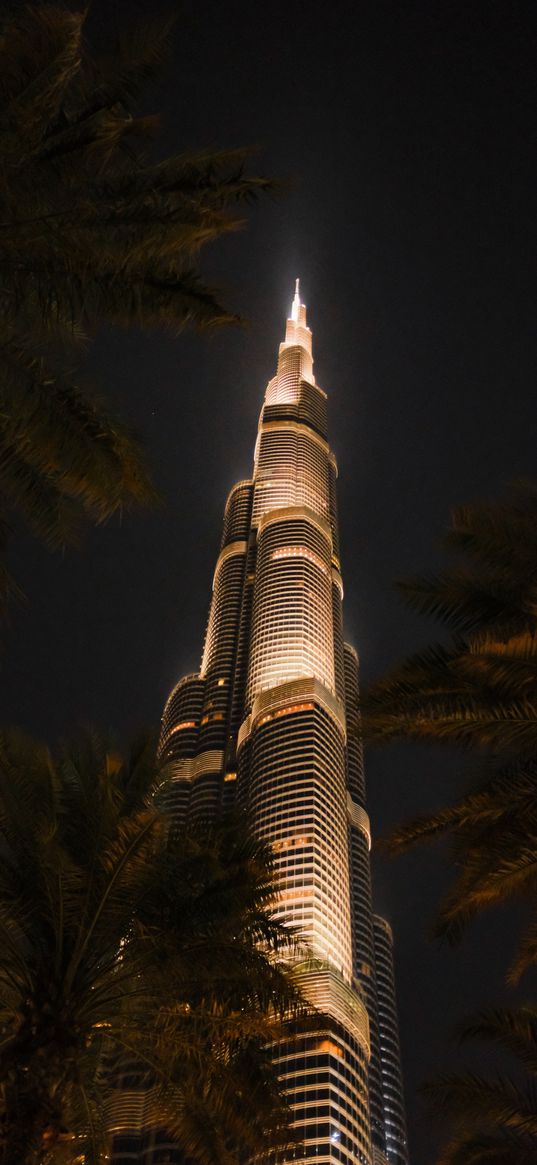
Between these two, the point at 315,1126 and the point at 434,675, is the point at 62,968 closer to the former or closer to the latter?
the point at 434,675

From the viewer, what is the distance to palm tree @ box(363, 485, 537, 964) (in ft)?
35.2

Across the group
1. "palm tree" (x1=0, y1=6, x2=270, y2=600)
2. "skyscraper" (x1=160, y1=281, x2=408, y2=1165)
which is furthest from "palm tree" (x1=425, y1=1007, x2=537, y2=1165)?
"skyscraper" (x1=160, y1=281, x2=408, y2=1165)

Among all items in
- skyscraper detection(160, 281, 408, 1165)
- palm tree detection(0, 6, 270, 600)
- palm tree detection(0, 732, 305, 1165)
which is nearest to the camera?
palm tree detection(0, 6, 270, 600)

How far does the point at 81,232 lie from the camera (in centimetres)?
1022

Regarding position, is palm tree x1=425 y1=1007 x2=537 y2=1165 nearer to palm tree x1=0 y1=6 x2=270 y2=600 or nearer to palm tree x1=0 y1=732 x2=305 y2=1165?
palm tree x1=0 y1=732 x2=305 y2=1165

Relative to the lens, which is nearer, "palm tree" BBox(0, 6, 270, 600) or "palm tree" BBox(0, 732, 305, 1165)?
"palm tree" BBox(0, 6, 270, 600)

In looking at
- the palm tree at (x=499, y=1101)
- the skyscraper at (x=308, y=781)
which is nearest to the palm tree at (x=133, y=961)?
the palm tree at (x=499, y=1101)

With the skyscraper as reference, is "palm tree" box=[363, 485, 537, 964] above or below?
below

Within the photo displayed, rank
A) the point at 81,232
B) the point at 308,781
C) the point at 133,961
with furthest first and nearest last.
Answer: the point at 308,781 < the point at 133,961 < the point at 81,232

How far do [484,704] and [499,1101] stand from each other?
334 inches

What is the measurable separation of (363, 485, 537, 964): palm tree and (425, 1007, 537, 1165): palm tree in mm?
2791

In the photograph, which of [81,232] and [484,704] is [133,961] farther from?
[81,232]

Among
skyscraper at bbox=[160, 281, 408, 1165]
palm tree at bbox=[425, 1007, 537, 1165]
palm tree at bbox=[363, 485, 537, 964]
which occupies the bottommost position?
palm tree at bbox=[425, 1007, 537, 1165]

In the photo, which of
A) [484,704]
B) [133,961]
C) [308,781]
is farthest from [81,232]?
[308,781]
